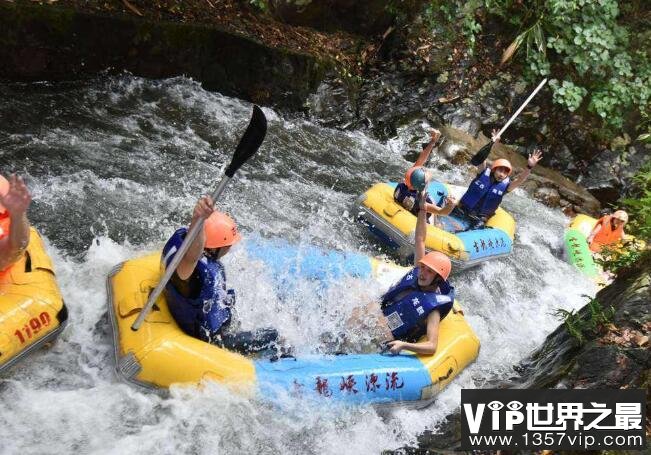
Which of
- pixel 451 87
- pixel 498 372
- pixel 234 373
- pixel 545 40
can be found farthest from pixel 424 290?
pixel 545 40

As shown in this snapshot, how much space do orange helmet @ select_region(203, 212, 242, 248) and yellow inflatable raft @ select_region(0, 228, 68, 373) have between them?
114 centimetres

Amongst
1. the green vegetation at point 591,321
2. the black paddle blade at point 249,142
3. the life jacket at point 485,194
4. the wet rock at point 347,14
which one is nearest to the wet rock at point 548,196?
the life jacket at point 485,194

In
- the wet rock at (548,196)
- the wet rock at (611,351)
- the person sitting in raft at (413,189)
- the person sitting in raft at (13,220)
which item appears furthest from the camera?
the wet rock at (548,196)

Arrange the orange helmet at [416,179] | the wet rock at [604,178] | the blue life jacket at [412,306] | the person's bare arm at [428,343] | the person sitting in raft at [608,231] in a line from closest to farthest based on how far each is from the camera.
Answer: the person's bare arm at [428,343] < the blue life jacket at [412,306] < the orange helmet at [416,179] < the person sitting in raft at [608,231] < the wet rock at [604,178]

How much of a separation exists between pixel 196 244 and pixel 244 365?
990mm

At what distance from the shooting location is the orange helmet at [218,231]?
12.1ft

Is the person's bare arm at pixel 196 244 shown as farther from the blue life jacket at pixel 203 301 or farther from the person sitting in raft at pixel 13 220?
the person sitting in raft at pixel 13 220

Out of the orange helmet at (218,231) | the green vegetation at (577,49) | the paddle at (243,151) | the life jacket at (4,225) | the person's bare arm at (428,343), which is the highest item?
the green vegetation at (577,49)

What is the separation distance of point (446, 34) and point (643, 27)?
3760mm

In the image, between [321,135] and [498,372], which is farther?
[321,135]

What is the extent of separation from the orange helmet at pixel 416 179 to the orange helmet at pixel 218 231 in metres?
2.40

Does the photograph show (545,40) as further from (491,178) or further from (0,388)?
(0,388)

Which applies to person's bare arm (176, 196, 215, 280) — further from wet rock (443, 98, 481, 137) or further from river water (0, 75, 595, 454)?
wet rock (443, 98, 481, 137)

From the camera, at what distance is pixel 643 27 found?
10.6m
